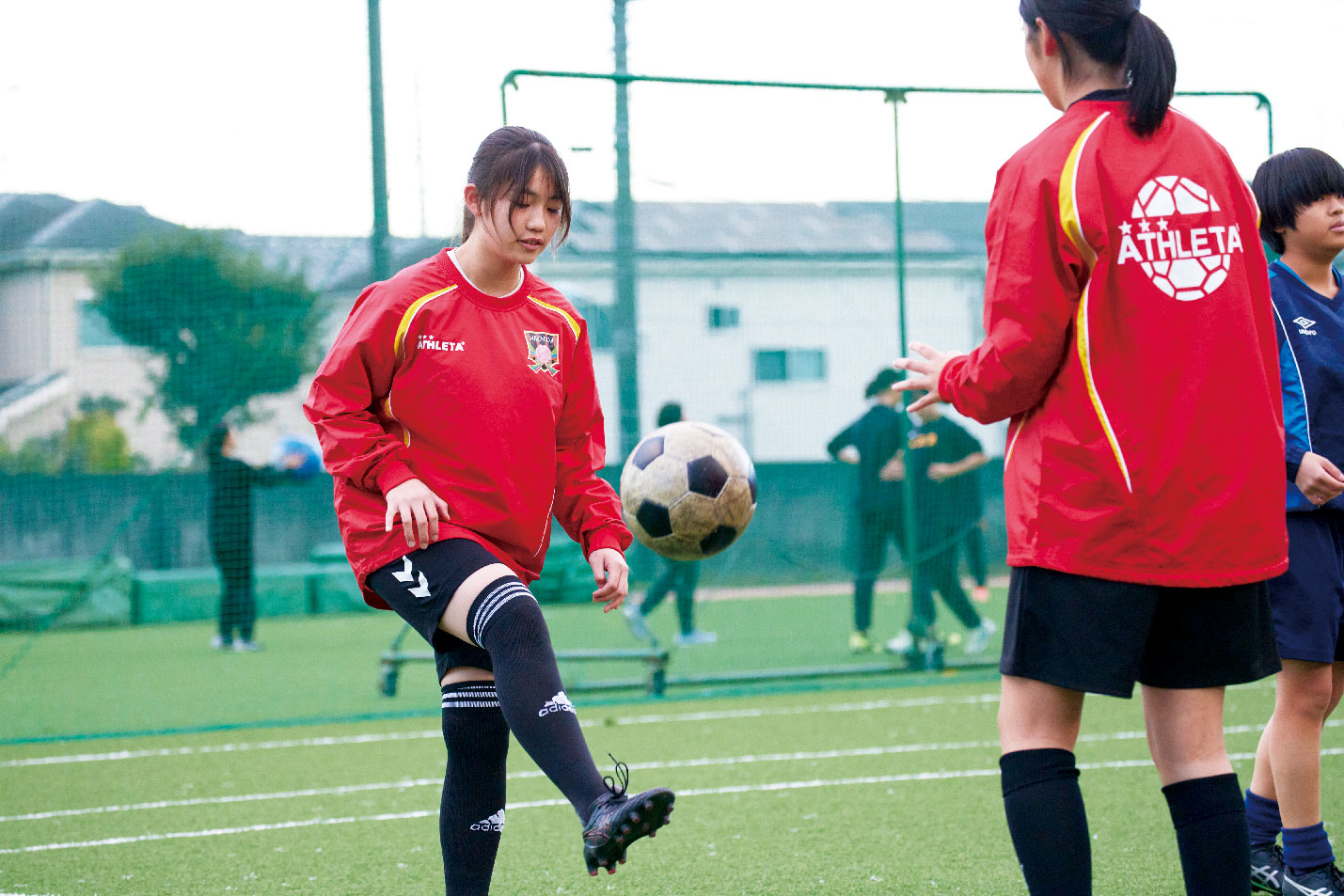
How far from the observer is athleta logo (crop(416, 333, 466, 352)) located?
2.66m

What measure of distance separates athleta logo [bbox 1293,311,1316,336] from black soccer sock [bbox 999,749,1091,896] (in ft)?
4.65

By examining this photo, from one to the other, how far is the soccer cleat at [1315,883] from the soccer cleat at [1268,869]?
0.52 feet

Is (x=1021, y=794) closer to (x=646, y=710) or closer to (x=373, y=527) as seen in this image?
(x=373, y=527)

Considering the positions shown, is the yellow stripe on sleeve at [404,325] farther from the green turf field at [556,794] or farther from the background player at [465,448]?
the green turf field at [556,794]

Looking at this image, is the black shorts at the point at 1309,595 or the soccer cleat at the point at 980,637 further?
the soccer cleat at the point at 980,637

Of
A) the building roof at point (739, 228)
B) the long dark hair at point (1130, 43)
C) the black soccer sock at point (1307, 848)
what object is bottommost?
the black soccer sock at point (1307, 848)

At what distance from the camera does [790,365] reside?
9.05m

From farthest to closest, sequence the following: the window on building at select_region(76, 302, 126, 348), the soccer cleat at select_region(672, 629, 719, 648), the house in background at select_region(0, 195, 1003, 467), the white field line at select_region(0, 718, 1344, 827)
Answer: the window on building at select_region(76, 302, 126, 348), the soccer cleat at select_region(672, 629, 719, 648), the house in background at select_region(0, 195, 1003, 467), the white field line at select_region(0, 718, 1344, 827)

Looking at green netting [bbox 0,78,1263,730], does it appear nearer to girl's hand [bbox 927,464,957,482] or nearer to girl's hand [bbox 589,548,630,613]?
girl's hand [bbox 927,464,957,482]

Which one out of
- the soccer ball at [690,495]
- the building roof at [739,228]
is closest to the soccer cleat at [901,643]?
the building roof at [739,228]

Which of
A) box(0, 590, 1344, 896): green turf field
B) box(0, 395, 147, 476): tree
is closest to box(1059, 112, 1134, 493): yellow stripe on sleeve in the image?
box(0, 590, 1344, 896): green turf field

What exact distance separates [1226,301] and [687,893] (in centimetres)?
205

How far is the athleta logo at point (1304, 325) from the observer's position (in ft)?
9.80

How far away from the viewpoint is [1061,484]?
82.7 inches
